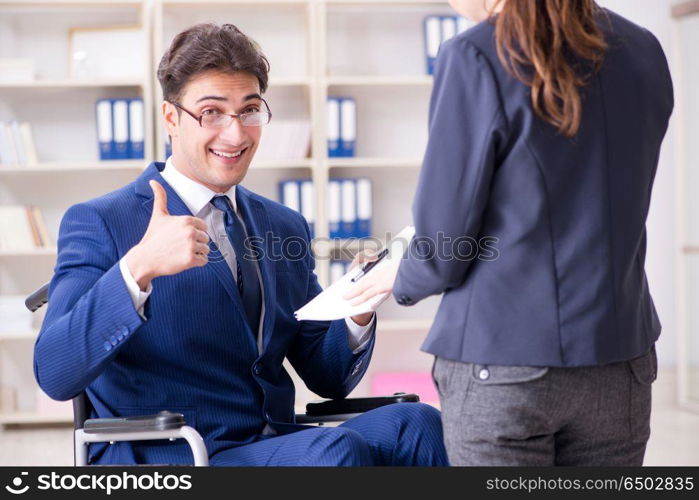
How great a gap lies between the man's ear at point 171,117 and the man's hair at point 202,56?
18mm

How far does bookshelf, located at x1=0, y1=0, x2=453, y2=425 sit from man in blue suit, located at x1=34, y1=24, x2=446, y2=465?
2.71 m

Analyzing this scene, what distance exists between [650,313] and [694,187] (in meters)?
3.65

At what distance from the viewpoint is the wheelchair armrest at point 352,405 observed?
190 cm

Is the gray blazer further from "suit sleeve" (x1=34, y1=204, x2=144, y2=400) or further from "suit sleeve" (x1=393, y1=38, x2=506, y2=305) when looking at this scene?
"suit sleeve" (x1=34, y1=204, x2=144, y2=400)

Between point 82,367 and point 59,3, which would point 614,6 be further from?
point 82,367

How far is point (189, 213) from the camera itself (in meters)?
1.83

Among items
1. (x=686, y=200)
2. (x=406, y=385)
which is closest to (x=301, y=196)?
(x=406, y=385)

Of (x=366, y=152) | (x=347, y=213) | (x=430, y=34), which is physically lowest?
(x=347, y=213)

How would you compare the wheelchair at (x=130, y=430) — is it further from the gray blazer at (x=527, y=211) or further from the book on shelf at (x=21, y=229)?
the book on shelf at (x=21, y=229)

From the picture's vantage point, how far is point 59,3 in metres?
4.59

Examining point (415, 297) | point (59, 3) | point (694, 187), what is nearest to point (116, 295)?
point (415, 297)

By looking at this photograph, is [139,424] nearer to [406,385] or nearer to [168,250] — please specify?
[168,250]

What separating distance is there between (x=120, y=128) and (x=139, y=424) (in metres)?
3.30

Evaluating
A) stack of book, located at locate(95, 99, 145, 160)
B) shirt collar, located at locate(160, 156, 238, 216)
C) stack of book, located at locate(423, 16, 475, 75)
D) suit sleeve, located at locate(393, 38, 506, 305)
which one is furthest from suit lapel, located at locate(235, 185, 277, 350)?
stack of book, located at locate(423, 16, 475, 75)
